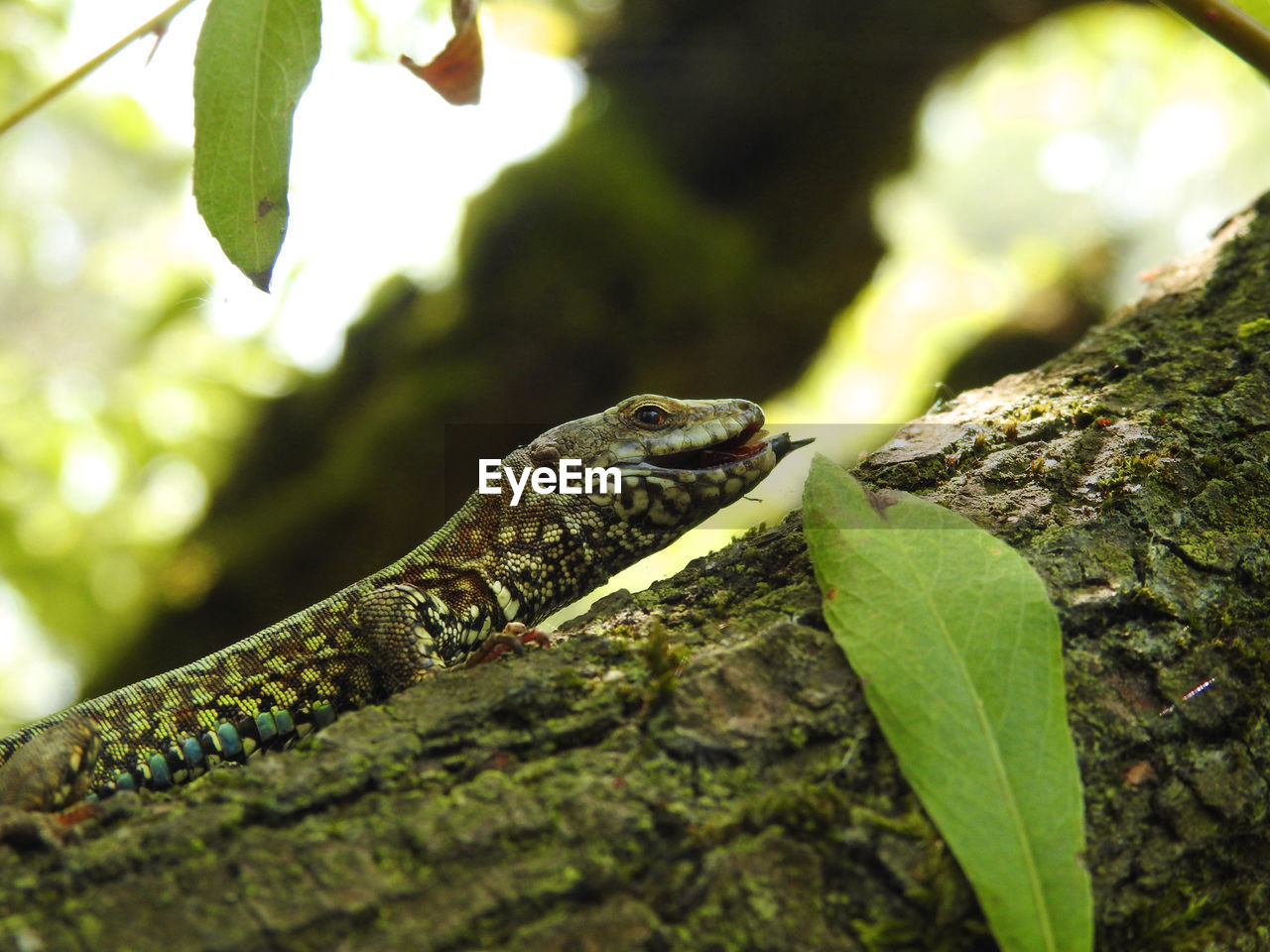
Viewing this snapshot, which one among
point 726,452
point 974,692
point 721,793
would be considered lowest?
point 721,793

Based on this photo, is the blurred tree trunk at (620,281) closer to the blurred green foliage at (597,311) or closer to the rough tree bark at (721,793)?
the blurred green foliage at (597,311)

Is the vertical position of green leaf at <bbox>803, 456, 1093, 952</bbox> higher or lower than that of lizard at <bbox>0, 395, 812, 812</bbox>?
lower

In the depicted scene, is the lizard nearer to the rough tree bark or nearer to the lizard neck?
the lizard neck

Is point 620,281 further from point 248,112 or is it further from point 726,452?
point 248,112

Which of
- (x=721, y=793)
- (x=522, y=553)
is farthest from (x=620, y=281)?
(x=721, y=793)

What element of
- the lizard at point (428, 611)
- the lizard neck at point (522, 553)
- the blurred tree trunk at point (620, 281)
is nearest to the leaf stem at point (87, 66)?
the lizard at point (428, 611)

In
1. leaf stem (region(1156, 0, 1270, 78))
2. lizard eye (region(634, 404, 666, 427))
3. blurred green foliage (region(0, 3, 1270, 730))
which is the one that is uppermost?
blurred green foliage (region(0, 3, 1270, 730))

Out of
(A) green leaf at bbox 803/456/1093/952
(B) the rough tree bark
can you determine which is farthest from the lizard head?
(A) green leaf at bbox 803/456/1093/952
